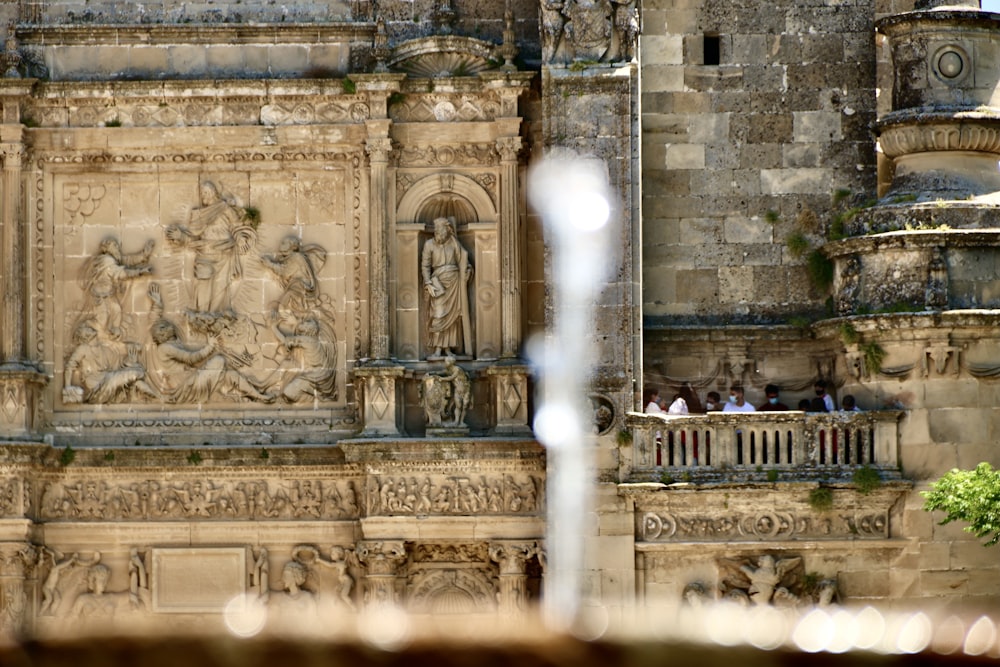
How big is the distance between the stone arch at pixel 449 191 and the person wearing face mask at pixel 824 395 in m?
4.06

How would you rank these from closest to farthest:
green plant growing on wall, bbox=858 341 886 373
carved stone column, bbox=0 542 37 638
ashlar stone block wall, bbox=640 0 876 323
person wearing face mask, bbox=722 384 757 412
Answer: green plant growing on wall, bbox=858 341 886 373
person wearing face mask, bbox=722 384 757 412
carved stone column, bbox=0 542 37 638
ashlar stone block wall, bbox=640 0 876 323

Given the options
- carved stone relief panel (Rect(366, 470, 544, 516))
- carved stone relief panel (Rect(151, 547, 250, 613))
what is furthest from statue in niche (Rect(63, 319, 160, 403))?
carved stone relief panel (Rect(366, 470, 544, 516))

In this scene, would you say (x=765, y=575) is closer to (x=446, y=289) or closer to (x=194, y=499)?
(x=446, y=289)

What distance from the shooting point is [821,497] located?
19188 millimetres

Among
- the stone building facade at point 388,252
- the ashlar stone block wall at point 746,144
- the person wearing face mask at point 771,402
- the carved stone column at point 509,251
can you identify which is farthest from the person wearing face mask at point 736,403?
the carved stone column at point 509,251

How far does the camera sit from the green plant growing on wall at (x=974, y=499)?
1716cm

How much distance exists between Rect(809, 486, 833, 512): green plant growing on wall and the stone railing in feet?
0.76

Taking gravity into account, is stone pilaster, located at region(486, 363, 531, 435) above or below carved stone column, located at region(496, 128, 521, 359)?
below

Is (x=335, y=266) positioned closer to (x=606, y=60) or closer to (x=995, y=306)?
(x=606, y=60)

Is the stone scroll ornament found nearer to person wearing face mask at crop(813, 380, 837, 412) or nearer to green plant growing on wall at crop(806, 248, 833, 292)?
green plant growing on wall at crop(806, 248, 833, 292)

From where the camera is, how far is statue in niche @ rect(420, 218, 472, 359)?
67.9 feet

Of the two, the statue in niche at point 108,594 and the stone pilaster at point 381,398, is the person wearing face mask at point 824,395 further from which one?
the statue in niche at point 108,594

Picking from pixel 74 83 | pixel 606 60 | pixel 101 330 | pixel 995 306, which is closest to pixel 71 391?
pixel 101 330

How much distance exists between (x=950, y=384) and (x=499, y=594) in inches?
212
